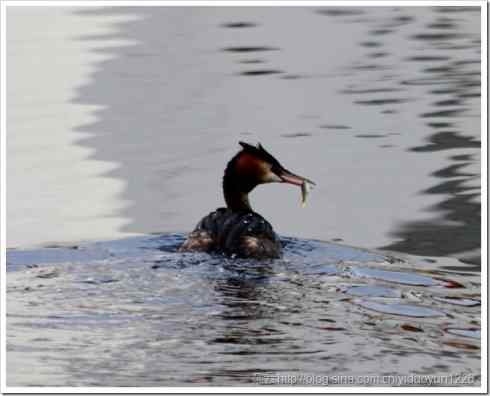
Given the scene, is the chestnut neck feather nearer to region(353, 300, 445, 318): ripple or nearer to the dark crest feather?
the dark crest feather

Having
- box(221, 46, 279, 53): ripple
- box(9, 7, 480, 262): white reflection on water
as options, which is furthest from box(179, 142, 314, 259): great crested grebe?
box(221, 46, 279, 53): ripple

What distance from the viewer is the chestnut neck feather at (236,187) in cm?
1225

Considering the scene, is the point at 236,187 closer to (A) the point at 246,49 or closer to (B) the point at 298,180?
(B) the point at 298,180

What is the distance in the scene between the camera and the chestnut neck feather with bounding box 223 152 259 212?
40.2ft

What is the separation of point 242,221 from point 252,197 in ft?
6.98

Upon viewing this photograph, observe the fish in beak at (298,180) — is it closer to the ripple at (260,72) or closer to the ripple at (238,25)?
the ripple at (260,72)

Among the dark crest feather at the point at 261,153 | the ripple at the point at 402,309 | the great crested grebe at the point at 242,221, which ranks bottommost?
the ripple at the point at 402,309

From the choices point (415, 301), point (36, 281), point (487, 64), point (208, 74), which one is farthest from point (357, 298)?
point (208, 74)

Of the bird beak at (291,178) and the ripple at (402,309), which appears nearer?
the ripple at (402,309)

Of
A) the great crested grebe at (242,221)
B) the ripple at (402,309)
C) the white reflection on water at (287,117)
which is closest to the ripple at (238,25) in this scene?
the white reflection on water at (287,117)

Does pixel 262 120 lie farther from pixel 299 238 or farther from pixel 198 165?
pixel 299 238

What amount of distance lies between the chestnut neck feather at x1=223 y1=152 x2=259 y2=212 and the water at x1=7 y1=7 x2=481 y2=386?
Answer: 53cm

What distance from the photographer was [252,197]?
13.9 meters

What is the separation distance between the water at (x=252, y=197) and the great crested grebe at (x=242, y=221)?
26 centimetres
